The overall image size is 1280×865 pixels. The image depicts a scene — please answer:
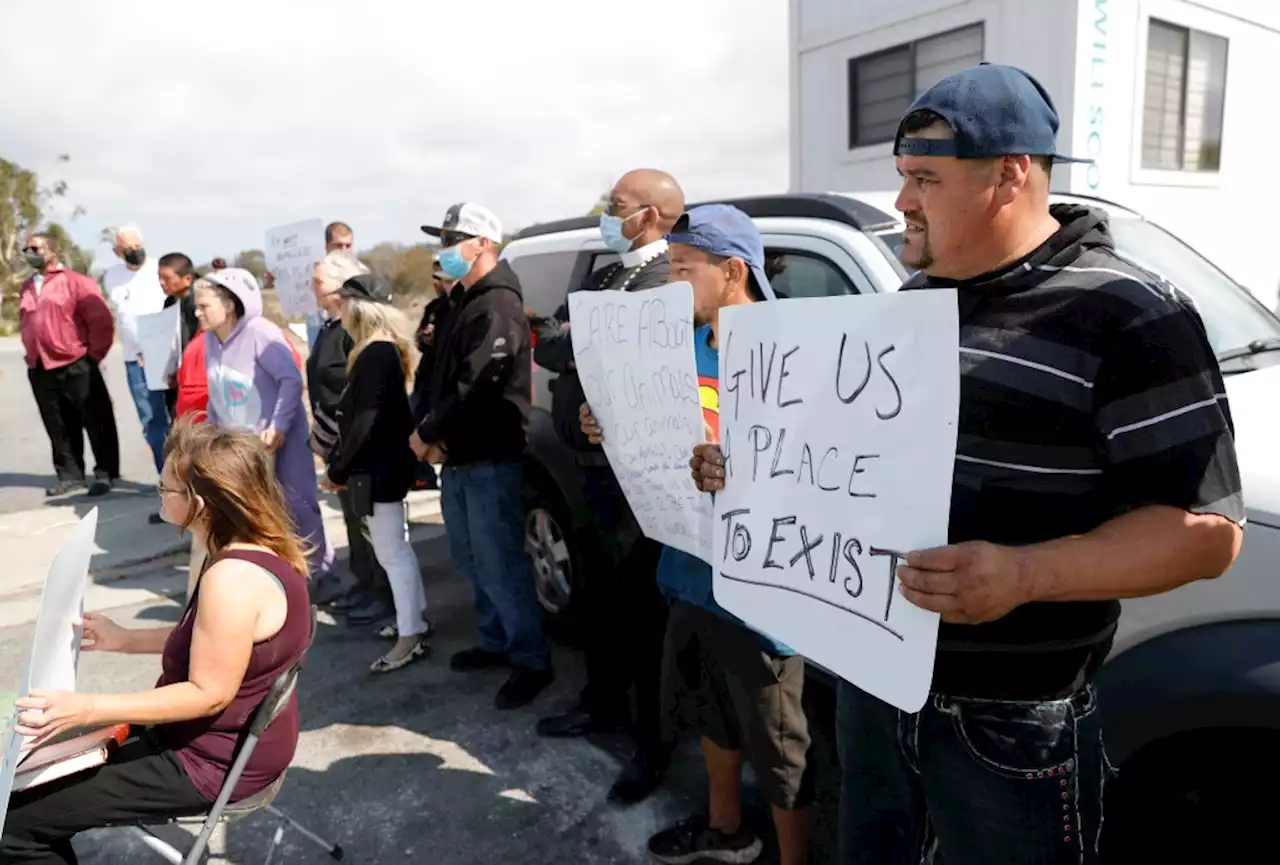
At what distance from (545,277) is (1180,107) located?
9.75 m

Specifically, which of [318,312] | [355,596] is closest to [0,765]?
[355,596]

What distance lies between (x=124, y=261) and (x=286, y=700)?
21.8 ft

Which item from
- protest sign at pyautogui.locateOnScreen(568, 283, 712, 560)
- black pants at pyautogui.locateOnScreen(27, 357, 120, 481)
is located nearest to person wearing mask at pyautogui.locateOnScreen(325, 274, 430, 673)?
protest sign at pyautogui.locateOnScreen(568, 283, 712, 560)

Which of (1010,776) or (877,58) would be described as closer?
(1010,776)

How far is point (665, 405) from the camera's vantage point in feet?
7.92

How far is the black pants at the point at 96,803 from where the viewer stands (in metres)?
2.23

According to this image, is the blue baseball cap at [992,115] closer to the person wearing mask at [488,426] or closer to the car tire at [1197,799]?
the car tire at [1197,799]

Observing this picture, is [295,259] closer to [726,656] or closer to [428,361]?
[428,361]

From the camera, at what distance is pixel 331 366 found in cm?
481

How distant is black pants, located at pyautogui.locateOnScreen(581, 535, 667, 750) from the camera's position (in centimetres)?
328

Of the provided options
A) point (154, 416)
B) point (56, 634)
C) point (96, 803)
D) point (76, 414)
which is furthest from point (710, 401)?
point (76, 414)

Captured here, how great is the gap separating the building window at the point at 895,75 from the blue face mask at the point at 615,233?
26.1 feet

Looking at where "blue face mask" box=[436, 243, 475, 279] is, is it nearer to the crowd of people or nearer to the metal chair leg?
the crowd of people

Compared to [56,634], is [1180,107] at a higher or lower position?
higher
